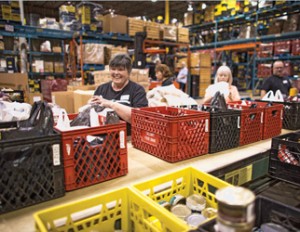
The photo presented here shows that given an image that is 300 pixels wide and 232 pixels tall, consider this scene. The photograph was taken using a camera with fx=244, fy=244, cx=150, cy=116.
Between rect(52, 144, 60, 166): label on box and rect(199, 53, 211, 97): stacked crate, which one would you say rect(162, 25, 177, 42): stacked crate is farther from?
rect(52, 144, 60, 166): label on box

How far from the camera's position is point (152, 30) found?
7.30 meters

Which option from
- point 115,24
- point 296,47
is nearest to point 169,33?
point 115,24

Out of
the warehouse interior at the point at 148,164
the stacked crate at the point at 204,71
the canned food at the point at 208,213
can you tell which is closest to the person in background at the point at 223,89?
the warehouse interior at the point at 148,164

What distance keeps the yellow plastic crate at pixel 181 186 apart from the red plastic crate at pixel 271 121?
0.94 meters

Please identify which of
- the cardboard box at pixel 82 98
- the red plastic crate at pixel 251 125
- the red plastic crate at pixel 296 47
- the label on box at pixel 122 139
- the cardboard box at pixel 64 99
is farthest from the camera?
the red plastic crate at pixel 296 47

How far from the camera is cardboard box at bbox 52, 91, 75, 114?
13.4 ft

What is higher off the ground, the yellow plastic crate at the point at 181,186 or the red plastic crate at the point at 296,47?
the red plastic crate at the point at 296,47

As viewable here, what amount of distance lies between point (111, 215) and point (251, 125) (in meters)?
1.21

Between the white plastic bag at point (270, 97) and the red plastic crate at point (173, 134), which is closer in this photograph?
the red plastic crate at point (173, 134)

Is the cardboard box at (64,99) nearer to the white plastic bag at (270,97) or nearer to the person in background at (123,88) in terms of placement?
the person in background at (123,88)

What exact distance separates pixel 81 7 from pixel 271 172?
21.6 feet

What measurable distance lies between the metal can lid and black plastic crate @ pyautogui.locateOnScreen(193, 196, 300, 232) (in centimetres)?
43

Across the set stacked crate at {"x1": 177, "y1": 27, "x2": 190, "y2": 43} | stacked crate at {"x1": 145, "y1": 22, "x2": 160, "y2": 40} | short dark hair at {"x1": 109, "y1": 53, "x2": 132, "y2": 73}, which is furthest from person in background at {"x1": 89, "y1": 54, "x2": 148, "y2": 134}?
stacked crate at {"x1": 177, "y1": 27, "x2": 190, "y2": 43}

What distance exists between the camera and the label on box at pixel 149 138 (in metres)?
1.43
